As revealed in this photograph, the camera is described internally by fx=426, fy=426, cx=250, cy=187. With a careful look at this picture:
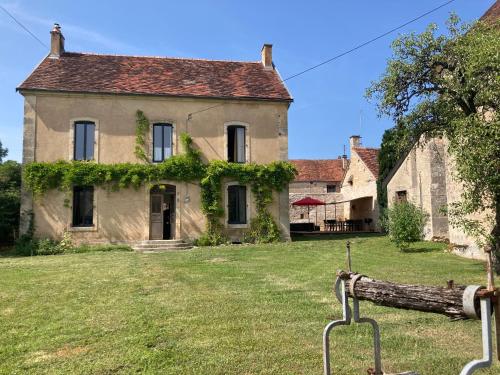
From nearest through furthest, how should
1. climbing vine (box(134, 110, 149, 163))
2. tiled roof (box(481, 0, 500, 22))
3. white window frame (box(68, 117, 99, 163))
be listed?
tiled roof (box(481, 0, 500, 22)), white window frame (box(68, 117, 99, 163)), climbing vine (box(134, 110, 149, 163))

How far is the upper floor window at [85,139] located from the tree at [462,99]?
39.8ft

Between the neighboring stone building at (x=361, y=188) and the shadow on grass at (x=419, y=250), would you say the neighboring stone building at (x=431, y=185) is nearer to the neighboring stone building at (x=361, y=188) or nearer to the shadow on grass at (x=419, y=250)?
the shadow on grass at (x=419, y=250)

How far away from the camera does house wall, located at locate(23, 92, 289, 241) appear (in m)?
17.3

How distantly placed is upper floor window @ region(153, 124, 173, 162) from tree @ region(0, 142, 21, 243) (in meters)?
5.94

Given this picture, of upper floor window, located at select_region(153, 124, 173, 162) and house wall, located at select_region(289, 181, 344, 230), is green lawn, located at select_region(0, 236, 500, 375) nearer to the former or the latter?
upper floor window, located at select_region(153, 124, 173, 162)

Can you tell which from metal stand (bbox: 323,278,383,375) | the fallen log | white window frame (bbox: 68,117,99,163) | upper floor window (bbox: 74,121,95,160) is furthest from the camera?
upper floor window (bbox: 74,121,95,160)

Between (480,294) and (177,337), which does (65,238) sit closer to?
(177,337)

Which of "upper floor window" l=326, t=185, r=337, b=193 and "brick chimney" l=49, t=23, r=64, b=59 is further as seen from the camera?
"upper floor window" l=326, t=185, r=337, b=193

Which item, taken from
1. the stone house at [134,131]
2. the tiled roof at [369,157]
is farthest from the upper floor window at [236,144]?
the tiled roof at [369,157]

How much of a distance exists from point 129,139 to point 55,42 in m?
5.98

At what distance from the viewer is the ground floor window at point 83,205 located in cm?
1752

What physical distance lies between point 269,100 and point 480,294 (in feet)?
55.7

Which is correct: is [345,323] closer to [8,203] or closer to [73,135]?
[73,135]

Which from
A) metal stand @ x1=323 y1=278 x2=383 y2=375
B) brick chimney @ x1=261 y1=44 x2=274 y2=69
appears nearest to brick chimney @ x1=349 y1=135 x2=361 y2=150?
brick chimney @ x1=261 y1=44 x2=274 y2=69
